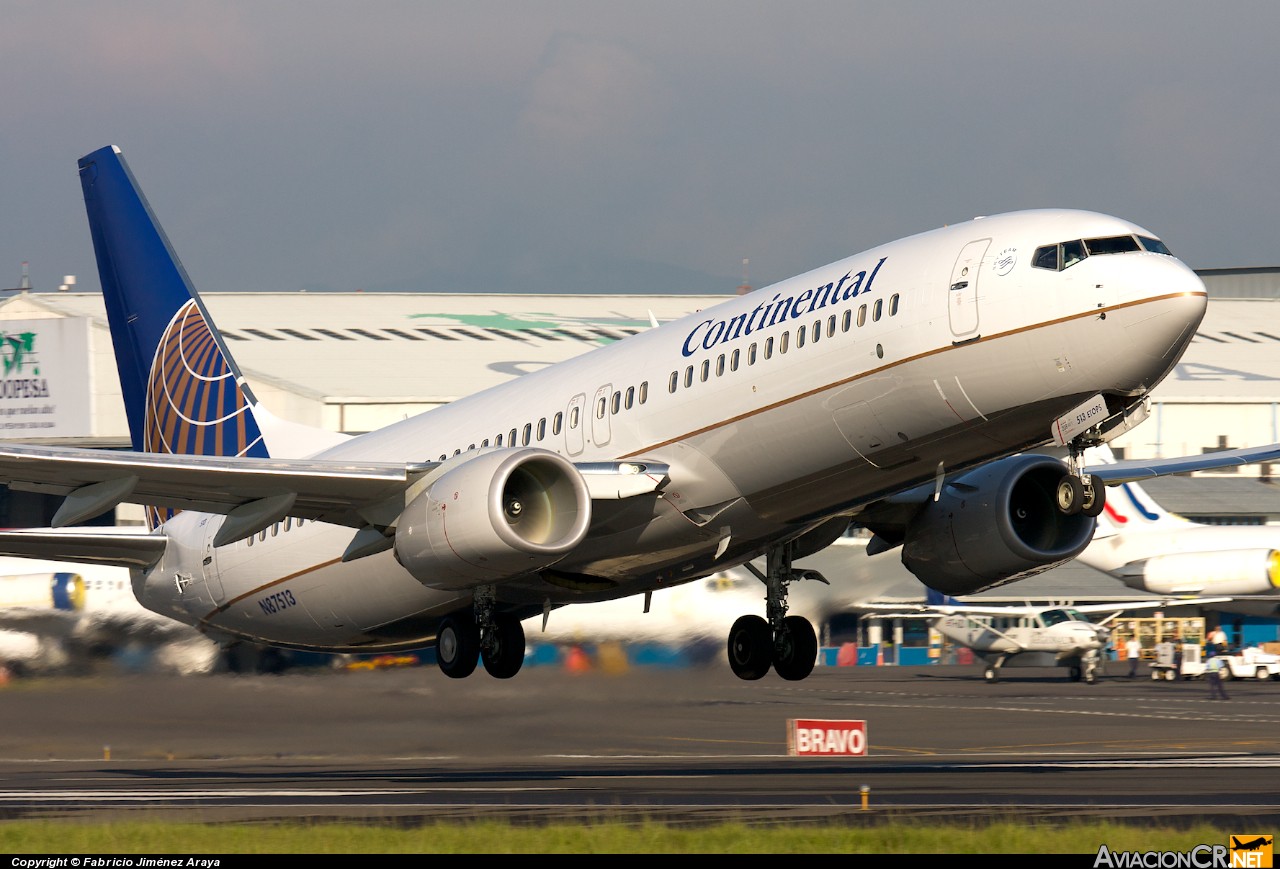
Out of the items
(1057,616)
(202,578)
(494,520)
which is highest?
(1057,616)

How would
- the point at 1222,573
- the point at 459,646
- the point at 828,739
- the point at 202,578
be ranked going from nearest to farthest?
the point at 459,646 < the point at 202,578 < the point at 828,739 < the point at 1222,573

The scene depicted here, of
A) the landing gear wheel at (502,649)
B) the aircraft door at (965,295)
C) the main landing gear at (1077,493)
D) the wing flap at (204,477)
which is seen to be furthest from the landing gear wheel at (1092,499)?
the landing gear wheel at (502,649)

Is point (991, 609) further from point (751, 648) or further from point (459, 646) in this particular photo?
point (459, 646)

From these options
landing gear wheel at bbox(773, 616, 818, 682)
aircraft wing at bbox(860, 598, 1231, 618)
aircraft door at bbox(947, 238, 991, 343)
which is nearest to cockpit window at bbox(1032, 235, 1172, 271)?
aircraft door at bbox(947, 238, 991, 343)

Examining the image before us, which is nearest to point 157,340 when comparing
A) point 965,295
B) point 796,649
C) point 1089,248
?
point 796,649

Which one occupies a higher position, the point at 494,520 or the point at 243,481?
the point at 243,481

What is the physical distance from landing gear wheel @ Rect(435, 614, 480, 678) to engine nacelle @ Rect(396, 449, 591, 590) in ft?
11.5

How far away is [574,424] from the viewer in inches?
1013

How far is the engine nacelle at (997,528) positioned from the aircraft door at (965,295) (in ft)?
21.9

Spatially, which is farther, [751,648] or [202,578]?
[202,578]

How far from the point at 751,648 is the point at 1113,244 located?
35.8 feet

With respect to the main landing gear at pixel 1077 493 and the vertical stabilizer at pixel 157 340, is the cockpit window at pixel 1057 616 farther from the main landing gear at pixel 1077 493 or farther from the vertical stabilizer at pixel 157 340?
the main landing gear at pixel 1077 493

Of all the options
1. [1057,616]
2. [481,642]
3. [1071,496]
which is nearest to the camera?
[1071,496]
